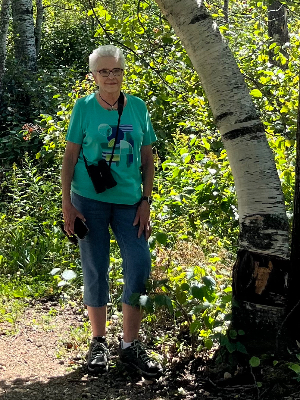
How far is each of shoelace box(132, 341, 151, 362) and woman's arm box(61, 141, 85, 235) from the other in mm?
780

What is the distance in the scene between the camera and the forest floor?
2.85 m

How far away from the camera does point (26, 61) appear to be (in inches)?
405

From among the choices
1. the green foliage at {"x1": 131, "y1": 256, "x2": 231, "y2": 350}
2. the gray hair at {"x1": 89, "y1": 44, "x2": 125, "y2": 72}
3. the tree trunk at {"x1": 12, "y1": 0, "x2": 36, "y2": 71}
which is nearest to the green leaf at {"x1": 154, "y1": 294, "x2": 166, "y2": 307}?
the green foliage at {"x1": 131, "y1": 256, "x2": 231, "y2": 350}

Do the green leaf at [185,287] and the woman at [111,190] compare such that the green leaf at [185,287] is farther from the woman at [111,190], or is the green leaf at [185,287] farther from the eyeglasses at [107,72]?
the eyeglasses at [107,72]

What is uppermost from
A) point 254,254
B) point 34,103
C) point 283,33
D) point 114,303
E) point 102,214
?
point 283,33

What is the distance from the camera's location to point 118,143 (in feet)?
10.1

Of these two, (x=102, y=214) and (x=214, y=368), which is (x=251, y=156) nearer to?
(x=102, y=214)

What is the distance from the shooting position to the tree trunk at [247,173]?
2846 mm

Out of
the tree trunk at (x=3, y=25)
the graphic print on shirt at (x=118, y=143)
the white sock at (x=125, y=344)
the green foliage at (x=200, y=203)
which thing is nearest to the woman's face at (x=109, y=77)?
the graphic print on shirt at (x=118, y=143)

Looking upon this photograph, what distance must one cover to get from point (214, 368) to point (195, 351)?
0.89 feet

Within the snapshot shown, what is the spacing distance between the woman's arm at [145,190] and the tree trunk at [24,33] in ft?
24.8

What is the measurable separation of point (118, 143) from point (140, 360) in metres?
Result: 1.29

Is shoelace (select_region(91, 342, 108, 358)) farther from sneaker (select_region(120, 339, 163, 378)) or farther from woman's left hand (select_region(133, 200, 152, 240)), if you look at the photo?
woman's left hand (select_region(133, 200, 152, 240))

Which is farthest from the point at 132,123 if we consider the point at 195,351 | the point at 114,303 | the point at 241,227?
the point at 114,303
